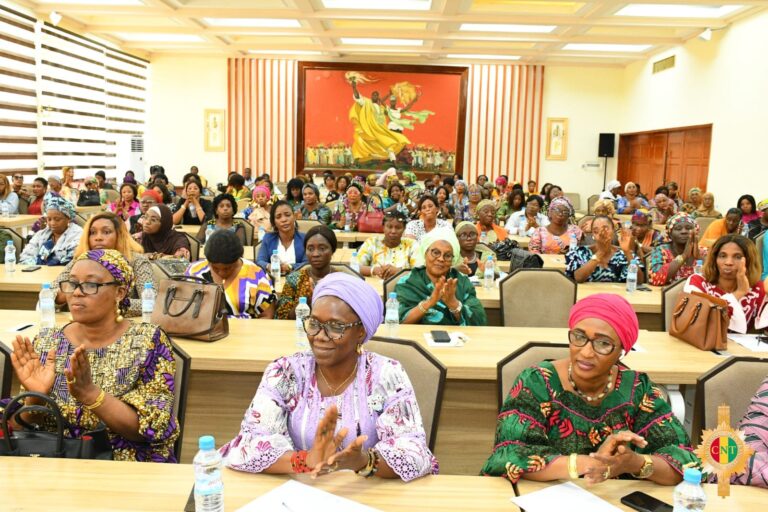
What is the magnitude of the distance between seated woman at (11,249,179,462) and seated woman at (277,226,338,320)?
1842 mm

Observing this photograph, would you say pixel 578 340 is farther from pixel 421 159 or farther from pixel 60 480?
pixel 421 159

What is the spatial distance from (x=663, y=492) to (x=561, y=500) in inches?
14.7

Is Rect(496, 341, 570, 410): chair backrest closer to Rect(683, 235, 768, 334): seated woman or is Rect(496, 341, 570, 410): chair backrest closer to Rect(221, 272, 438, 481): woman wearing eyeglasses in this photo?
Rect(221, 272, 438, 481): woman wearing eyeglasses

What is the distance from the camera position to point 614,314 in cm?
224

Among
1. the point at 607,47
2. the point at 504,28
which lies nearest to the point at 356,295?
the point at 504,28

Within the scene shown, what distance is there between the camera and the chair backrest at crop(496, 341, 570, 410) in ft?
8.86

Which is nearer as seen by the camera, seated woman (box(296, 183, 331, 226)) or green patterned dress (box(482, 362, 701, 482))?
green patterned dress (box(482, 362, 701, 482))

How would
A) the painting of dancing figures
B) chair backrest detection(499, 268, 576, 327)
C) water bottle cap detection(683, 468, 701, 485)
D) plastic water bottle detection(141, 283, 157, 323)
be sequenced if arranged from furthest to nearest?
the painting of dancing figures → chair backrest detection(499, 268, 576, 327) → plastic water bottle detection(141, 283, 157, 323) → water bottle cap detection(683, 468, 701, 485)

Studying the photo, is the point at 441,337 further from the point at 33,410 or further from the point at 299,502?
the point at 33,410

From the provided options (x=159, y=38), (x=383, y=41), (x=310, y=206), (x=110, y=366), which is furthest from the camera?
(x=159, y=38)

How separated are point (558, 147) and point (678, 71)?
457cm

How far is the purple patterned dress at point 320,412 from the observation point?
6.87 feet

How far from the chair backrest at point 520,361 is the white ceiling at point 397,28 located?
9.47 metres

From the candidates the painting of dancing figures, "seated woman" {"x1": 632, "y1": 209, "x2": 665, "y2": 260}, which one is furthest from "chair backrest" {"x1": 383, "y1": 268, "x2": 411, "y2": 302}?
the painting of dancing figures
